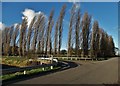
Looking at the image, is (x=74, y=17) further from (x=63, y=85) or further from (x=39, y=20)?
(x=63, y=85)

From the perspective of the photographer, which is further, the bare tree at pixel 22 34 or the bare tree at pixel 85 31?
the bare tree at pixel 22 34

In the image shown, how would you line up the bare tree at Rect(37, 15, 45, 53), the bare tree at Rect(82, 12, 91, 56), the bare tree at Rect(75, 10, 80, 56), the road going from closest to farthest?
the road, the bare tree at Rect(75, 10, 80, 56), the bare tree at Rect(82, 12, 91, 56), the bare tree at Rect(37, 15, 45, 53)

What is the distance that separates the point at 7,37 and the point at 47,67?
59.9 m

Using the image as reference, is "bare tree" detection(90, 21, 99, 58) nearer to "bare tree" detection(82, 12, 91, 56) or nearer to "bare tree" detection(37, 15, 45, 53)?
"bare tree" detection(82, 12, 91, 56)

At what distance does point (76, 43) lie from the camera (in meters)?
56.3

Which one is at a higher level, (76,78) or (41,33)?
(41,33)

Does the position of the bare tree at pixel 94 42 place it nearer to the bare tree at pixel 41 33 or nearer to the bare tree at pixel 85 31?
the bare tree at pixel 85 31

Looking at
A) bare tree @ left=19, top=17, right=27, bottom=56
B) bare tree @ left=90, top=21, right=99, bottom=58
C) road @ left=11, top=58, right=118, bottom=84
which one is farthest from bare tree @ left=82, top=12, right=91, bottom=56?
road @ left=11, top=58, right=118, bottom=84

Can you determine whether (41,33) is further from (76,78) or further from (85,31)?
(76,78)

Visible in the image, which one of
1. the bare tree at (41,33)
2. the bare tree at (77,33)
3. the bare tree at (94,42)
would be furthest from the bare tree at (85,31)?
the bare tree at (41,33)

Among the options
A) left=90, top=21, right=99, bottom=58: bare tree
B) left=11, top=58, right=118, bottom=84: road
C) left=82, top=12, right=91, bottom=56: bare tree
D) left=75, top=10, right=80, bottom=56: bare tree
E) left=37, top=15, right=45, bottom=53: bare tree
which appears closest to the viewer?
left=11, top=58, right=118, bottom=84: road

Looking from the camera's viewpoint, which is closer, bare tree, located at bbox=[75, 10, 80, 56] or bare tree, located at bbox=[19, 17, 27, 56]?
bare tree, located at bbox=[75, 10, 80, 56]

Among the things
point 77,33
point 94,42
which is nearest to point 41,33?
point 77,33

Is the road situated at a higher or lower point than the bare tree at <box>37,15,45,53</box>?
lower
